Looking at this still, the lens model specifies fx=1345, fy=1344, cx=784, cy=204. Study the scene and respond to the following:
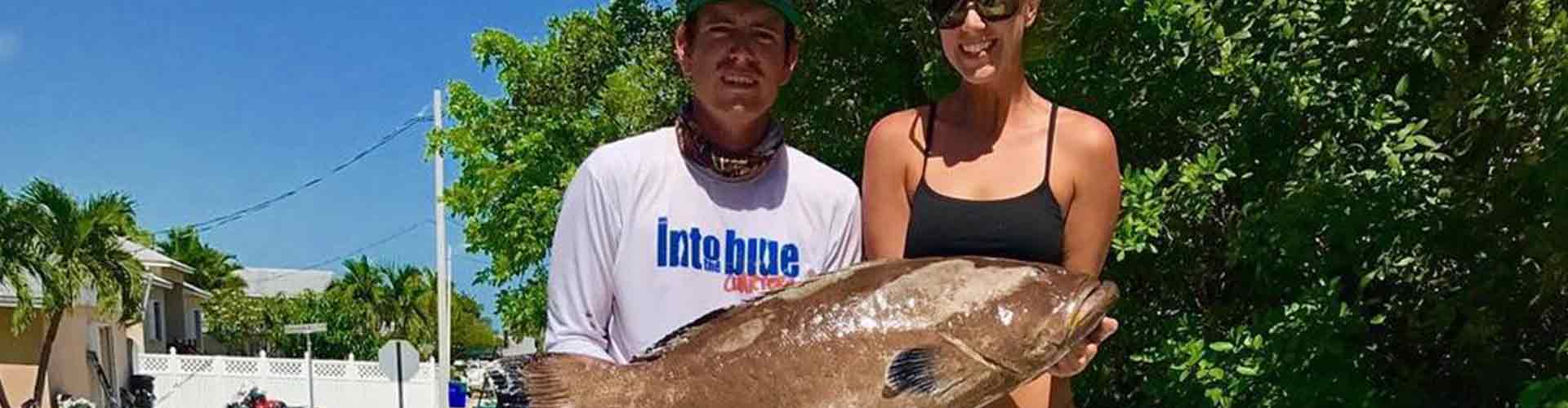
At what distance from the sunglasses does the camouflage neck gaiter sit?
0.38 meters

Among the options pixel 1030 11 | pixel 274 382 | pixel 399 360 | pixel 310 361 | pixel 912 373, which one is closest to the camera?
pixel 912 373

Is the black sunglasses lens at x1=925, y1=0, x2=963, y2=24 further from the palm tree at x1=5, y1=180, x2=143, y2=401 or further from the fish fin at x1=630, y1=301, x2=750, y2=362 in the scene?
the palm tree at x1=5, y1=180, x2=143, y2=401

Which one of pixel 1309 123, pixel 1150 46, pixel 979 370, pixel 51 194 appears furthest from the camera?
pixel 51 194

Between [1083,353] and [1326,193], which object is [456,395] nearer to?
[1326,193]

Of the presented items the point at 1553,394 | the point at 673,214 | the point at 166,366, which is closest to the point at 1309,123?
the point at 1553,394

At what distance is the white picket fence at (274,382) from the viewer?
1201 inches

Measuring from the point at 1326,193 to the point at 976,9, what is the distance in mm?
3077

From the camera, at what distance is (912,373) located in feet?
6.22

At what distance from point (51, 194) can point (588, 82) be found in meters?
14.6

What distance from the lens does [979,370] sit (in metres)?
1.91

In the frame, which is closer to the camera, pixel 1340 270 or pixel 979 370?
pixel 979 370

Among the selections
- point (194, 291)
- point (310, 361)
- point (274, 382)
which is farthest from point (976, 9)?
point (194, 291)

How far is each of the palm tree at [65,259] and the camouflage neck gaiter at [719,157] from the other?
22207 millimetres

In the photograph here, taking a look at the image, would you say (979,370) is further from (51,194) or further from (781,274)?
(51,194)
